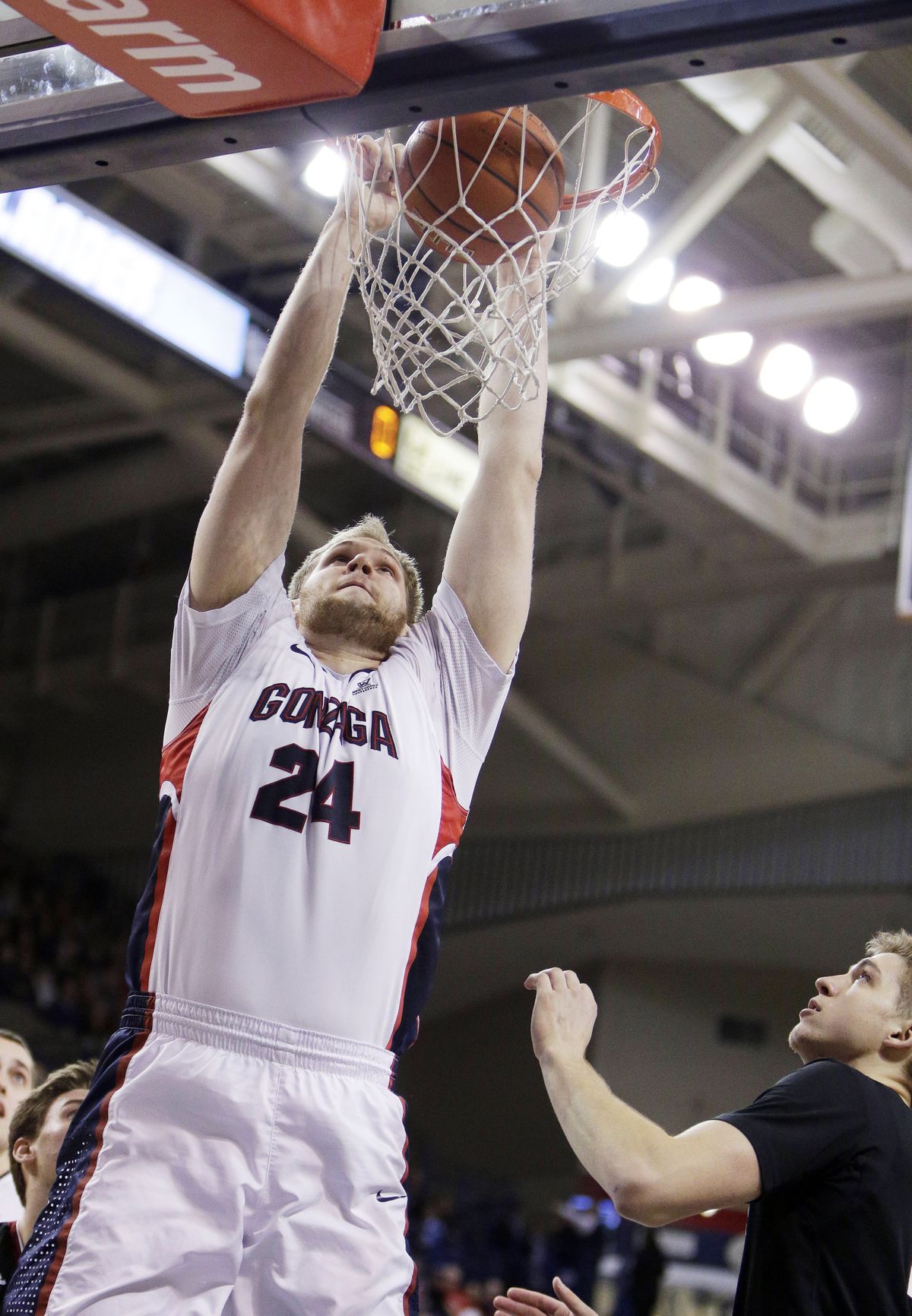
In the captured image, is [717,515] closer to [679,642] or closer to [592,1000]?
[679,642]

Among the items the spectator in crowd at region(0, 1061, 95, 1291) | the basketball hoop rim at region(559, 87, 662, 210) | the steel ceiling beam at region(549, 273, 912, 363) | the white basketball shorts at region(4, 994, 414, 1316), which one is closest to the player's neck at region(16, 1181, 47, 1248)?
the spectator in crowd at region(0, 1061, 95, 1291)

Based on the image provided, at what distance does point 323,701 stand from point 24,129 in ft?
3.89

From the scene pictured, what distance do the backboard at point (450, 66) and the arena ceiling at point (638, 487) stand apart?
2.06m

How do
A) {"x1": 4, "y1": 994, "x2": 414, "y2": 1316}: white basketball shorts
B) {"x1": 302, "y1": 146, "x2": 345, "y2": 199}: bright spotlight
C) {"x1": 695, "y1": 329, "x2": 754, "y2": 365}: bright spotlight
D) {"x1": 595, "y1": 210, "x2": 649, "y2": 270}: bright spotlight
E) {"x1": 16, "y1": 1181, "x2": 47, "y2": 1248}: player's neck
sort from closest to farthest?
{"x1": 4, "y1": 994, "x2": 414, "y2": 1316}: white basketball shorts < {"x1": 16, "y1": 1181, "x2": 47, "y2": 1248}: player's neck < {"x1": 302, "y1": 146, "x2": 345, "y2": 199}: bright spotlight < {"x1": 595, "y1": 210, "x2": 649, "y2": 270}: bright spotlight < {"x1": 695, "y1": 329, "x2": 754, "y2": 365}: bright spotlight

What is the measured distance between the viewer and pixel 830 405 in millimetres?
10211

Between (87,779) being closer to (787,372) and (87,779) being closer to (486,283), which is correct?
(787,372)

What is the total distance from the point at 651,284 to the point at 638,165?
5615mm

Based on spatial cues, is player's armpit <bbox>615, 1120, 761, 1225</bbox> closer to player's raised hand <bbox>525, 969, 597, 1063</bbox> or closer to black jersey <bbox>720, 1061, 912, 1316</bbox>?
black jersey <bbox>720, 1061, 912, 1316</bbox>

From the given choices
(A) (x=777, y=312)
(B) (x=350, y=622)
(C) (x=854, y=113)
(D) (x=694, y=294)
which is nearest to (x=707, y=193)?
(D) (x=694, y=294)

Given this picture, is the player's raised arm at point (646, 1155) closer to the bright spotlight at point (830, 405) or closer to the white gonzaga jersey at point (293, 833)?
the white gonzaga jersey at point (293, 833)

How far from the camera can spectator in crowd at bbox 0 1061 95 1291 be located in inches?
138

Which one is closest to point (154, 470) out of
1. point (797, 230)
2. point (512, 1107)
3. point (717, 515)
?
point (717, 515)

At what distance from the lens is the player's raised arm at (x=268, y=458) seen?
2.82m

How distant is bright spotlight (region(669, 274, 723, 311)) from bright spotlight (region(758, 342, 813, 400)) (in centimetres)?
199
